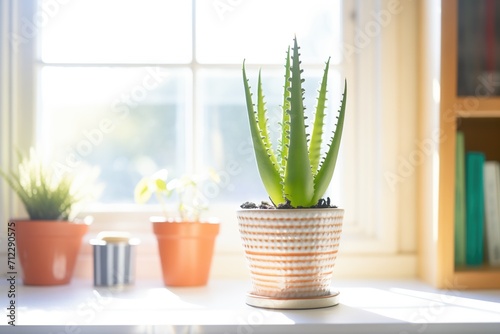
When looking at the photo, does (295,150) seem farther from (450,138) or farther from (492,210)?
(492,210)

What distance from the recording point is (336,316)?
1104 millimetres

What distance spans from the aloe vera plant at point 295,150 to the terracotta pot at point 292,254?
0.04 meters

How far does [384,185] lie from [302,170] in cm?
51

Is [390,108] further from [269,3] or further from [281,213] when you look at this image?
[281,213]

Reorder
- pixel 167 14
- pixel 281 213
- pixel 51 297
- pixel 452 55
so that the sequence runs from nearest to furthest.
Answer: pixel 281 213 < pixel 51 297 < pixel 452 55 < pixel 167 14

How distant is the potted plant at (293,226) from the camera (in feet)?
3.94

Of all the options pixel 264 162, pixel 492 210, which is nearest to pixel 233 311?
pixel 264 162

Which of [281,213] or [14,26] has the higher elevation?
[14,26]

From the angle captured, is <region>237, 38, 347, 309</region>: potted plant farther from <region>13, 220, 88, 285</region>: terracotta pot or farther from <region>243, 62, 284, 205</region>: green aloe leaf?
<region>13, 220, 88, 285</region>: terracotta pot

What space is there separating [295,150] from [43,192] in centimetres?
62

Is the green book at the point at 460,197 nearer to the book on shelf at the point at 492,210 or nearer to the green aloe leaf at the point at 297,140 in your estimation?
the book on shelf at the point at 492,210

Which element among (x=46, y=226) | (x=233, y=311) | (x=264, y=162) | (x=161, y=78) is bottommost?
(x=233, y=311)

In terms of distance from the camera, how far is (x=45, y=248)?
58.2 inches

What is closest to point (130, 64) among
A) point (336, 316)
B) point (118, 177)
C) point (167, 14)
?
point (167, 14)
